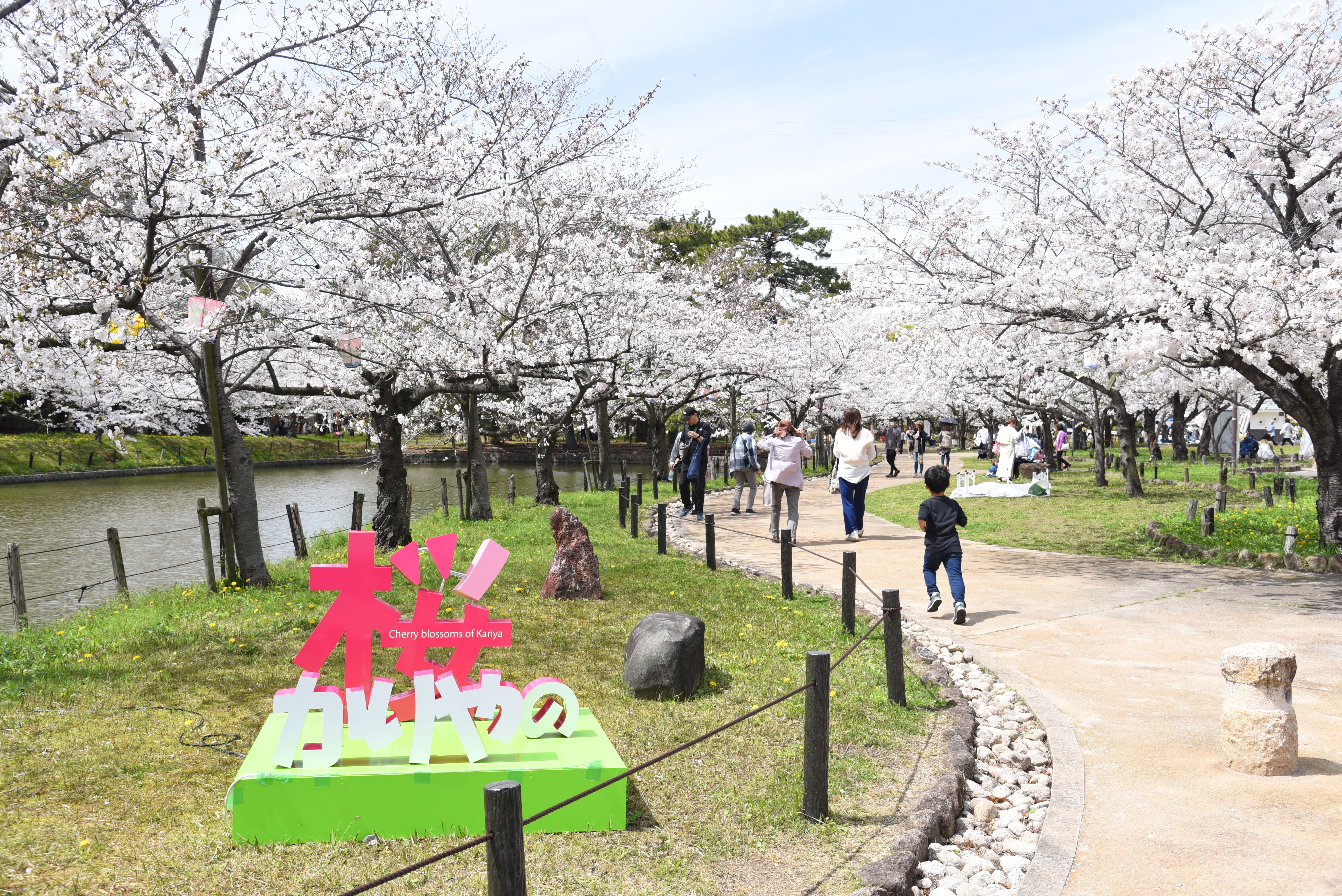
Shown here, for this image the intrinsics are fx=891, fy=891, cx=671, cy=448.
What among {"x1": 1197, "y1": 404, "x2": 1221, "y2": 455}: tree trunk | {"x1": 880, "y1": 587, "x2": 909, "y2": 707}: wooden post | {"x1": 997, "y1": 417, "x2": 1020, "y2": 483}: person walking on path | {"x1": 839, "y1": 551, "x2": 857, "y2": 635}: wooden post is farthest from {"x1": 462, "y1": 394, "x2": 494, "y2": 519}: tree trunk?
{"x1": 1197, "y1": 404, "x2": 1221, "y2": 455}: tree trunk

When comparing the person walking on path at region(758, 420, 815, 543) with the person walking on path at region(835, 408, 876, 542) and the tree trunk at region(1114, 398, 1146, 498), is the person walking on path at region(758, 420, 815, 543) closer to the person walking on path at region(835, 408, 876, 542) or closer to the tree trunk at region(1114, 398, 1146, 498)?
the person walking on path at region(835, 408, 876, 542)

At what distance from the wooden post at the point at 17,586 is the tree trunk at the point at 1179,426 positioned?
29361 millimetres

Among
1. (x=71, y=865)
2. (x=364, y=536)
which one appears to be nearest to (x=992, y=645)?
(x=364, y=536)

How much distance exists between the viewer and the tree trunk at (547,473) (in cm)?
1948

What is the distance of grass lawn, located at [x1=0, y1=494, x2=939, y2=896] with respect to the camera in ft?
12.6

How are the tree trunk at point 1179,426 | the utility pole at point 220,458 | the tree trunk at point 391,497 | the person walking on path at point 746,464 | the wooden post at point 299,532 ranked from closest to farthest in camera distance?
the utility pole at point 220,458, the tree trunk at point 391,497, the wooden post at point 299,532, the person walking on path at point 746,464, the tree trunk at point 1179,426

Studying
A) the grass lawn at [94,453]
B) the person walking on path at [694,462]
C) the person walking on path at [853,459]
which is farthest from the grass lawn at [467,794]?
the grass lawn at [94,453]

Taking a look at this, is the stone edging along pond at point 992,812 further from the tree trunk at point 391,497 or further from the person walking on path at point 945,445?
the person walking on path at point 945,445

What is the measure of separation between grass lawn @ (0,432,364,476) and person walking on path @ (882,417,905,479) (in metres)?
22.2

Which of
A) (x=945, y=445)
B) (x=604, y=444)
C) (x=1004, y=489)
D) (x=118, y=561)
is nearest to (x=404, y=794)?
(x=118, y=561)

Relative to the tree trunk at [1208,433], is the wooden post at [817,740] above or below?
below

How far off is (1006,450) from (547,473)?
11942 mm

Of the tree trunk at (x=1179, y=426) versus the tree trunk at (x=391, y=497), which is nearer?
the tree trunk at (x=391, y=497)

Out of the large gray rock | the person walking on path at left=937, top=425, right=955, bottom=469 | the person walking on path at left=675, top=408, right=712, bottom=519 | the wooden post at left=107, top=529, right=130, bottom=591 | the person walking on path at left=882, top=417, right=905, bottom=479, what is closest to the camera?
the large gray rock
